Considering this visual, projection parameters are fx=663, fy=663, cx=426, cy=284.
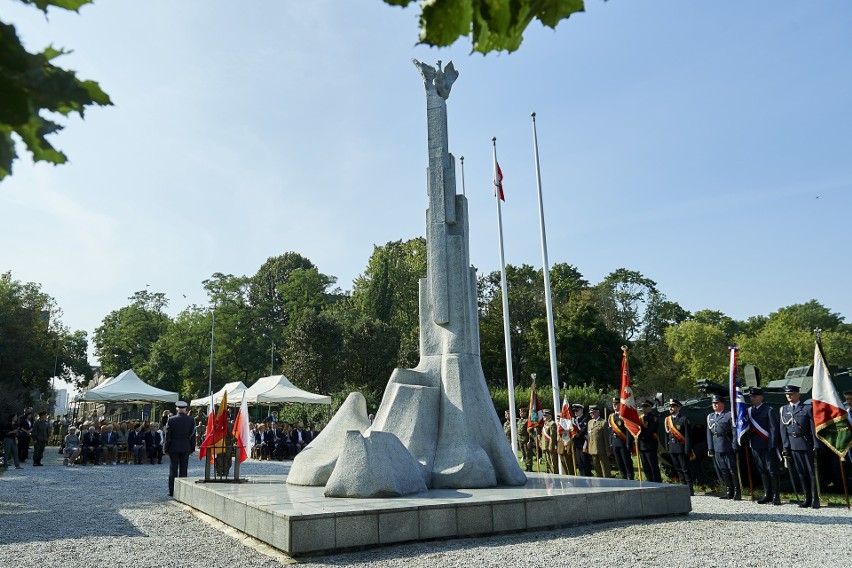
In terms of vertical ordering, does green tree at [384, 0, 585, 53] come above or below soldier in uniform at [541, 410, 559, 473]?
above

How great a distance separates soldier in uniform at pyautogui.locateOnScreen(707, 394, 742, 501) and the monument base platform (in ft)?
8.93

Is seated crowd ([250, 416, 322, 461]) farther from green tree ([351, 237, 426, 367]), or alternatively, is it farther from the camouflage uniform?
green tree ([351, 237, 426, 367])

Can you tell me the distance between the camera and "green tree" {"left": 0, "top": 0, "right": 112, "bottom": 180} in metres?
1.38

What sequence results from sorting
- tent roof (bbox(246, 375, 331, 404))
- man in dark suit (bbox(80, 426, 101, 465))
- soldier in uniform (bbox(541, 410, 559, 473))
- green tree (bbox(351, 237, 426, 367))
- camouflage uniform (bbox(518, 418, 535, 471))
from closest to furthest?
soldier in uniform (bbox(541, 410, 559, 473)) < camouflage uniform (bbox(518, 418, 535, 471)) < man in dark suit (bbox(80, 426, 101, 465)) < tent roof (bbox(246, 375, 331, 404)) < green tree (bbox(351, 237, 426, 367))

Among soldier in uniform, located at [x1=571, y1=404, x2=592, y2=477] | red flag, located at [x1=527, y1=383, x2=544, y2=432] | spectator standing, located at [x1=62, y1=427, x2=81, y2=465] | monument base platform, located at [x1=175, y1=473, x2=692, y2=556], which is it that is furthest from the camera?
spectator standing, located at [x1=62, y1=427, x2=81, y2=465]

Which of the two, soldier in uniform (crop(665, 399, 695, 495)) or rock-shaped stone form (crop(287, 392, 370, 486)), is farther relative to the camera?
soldier in uniform (crop(665, 399, 695, 495))

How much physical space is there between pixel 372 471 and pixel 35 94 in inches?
284

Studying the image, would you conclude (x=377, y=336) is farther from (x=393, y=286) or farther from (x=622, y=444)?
(x=622, y=444)

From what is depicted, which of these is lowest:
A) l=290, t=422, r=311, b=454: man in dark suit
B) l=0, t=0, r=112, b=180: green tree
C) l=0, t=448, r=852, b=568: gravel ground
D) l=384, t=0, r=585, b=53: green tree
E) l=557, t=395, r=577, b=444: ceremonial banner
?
l=0, t=448, r=852, b=568: gravel ground

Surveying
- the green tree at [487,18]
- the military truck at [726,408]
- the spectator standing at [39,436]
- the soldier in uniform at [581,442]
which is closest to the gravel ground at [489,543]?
the military truck at [726,408]

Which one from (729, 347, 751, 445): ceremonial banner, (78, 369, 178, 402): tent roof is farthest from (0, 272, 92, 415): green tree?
(729, 347, 751, 445): ceremonial banner

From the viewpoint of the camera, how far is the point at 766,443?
10.7 metres

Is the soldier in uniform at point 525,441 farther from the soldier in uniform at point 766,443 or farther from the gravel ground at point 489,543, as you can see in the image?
the gravel ground at point 489,543

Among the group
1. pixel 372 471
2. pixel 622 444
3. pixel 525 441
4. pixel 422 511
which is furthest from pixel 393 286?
pixel 422 511
